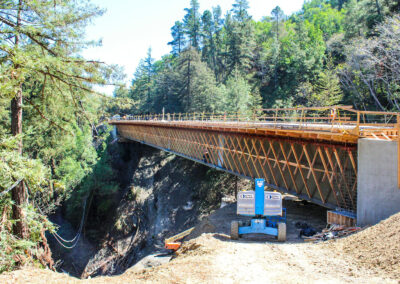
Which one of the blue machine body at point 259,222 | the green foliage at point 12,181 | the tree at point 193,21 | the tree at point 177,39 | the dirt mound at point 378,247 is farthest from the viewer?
the tree at point 177,39

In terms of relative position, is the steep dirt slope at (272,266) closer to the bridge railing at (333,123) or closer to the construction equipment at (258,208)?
the construction equipment at (258,208)

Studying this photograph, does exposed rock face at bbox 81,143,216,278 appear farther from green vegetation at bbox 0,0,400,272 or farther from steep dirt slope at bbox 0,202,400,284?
steep dirt slope at bbox 0,202,400,284

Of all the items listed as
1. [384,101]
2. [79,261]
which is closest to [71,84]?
[79,261]

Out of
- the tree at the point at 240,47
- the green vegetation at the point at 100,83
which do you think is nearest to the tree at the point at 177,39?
the green vegetation at the point at 100,83

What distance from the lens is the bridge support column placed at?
30.5 ft

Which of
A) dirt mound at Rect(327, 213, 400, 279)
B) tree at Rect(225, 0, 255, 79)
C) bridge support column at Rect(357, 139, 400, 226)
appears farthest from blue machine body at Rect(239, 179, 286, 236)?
tree at Rect(225, 0, 255, 79)

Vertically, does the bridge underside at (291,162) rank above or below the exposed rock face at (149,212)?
above

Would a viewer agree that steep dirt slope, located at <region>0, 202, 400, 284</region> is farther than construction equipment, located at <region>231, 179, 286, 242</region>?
No

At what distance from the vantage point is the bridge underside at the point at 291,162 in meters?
11.3

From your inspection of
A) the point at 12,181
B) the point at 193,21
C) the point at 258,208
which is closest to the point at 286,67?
the point at 193,21

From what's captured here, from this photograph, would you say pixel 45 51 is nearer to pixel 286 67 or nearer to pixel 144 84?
pixel 286 67

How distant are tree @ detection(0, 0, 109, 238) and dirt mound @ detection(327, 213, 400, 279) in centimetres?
933

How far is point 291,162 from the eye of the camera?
45.1ft

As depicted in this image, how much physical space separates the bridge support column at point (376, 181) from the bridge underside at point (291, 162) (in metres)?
0.76
